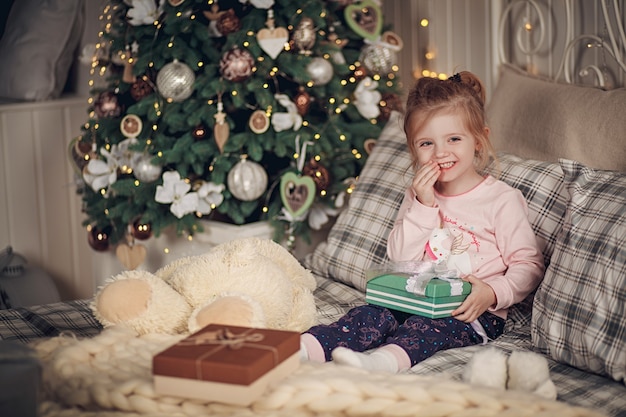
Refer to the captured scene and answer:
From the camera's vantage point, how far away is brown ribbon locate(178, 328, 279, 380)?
1.36 m

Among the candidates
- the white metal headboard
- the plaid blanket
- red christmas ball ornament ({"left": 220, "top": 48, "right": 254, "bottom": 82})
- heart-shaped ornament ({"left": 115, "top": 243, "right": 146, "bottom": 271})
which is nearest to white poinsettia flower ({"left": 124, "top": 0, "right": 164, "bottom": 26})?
red christmas ball ornament ({"left": 220, "top": 48, "right": 254, "bottom": 82})

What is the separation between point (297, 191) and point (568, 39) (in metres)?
0.92

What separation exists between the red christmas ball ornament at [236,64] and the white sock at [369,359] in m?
1.11

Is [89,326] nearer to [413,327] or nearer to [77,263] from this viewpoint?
→ [413,327]

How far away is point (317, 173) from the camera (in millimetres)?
2682

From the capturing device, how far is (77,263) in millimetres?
3729

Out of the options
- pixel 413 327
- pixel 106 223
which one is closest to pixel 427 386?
pixel 413 327

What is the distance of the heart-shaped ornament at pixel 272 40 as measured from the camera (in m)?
2.58

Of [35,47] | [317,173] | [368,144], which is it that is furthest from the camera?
[35,47]

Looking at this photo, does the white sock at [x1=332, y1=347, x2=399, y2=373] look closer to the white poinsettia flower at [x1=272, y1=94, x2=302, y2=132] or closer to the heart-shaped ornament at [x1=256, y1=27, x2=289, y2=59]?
the white poinsettia flower at [x1=272, y1=94, x2=302, y2=132]

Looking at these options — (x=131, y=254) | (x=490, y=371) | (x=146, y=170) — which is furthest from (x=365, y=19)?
(x=490, y=371)

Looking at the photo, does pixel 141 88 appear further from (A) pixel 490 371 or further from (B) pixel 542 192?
(A) pixel 490 371

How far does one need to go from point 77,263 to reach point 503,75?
2093 millimetres

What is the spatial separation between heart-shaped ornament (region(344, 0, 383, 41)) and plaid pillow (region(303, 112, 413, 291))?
49 centimetres
